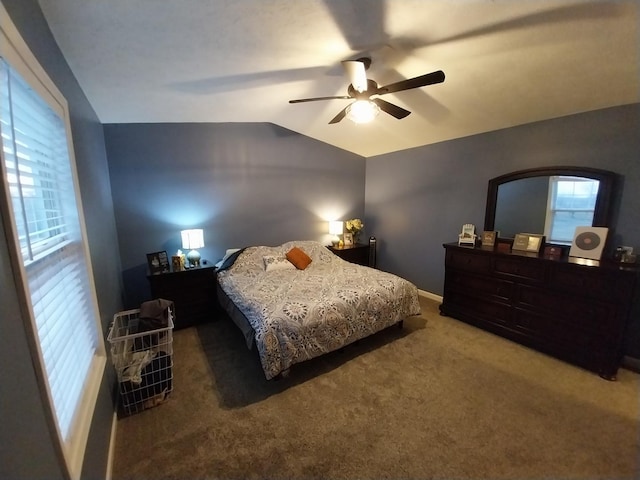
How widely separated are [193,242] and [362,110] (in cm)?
240

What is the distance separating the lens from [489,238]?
3057 millimetres

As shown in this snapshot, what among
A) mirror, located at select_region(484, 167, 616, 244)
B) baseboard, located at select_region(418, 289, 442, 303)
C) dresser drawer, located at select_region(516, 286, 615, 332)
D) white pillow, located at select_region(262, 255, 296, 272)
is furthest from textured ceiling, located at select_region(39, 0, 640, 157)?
baseboard, located at select_region(418, 289, 442, 303)

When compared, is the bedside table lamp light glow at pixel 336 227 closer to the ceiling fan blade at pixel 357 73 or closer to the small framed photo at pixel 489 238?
the small framed photo at pixel 489 238

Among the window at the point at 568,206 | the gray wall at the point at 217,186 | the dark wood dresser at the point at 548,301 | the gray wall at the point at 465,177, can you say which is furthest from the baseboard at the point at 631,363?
the gray wall at the point at 217,186

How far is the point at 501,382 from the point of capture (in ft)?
6.98

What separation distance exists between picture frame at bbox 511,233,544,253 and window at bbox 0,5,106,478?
11.9 ft

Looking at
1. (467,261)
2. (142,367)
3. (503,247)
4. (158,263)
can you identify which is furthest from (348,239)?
(142,367)

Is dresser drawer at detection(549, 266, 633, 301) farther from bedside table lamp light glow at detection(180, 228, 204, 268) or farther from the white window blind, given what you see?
bedside table lamp light glow at detection(180, 228, 204, 268)

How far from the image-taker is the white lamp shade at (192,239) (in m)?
3.13

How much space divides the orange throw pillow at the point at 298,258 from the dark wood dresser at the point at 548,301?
5.86 feet

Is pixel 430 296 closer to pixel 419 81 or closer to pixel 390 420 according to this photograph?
pixel 390 420

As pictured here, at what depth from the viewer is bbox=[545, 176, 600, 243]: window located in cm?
246

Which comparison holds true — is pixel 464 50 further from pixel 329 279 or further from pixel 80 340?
pixel 80 340

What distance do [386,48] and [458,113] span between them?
1.36 m
